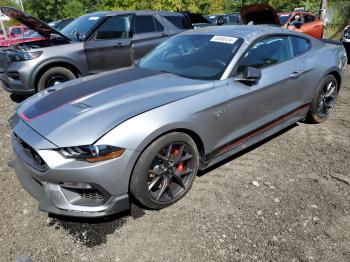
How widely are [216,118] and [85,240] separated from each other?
1617 mm

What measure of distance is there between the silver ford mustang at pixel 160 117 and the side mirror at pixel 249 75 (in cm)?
1

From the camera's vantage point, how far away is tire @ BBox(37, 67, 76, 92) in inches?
238

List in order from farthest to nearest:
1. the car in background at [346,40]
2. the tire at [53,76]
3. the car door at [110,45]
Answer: the car in background at [346,40] → the car door at [110,45] → the tire at [53,76]

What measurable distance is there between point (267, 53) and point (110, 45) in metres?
3.77

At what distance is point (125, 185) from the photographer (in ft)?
8.89

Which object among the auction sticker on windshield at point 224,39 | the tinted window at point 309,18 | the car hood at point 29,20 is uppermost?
the car hood at point 29,20

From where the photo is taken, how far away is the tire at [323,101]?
471 centimetres

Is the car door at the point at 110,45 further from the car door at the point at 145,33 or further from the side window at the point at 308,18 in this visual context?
the side window at the point at 308,18

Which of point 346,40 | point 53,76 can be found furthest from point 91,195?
point 346,40

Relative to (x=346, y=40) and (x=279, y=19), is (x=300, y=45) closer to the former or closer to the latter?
(x=279, y=19)

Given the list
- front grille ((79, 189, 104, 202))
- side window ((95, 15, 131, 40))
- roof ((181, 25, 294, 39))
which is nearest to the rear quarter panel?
roof ((181, 25, 294, 39))

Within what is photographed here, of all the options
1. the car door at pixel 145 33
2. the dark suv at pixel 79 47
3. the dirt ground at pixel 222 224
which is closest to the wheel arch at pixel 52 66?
the dark suv at pixel 79 47

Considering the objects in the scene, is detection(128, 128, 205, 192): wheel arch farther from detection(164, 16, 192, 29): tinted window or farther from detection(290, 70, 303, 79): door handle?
detection(164, 16, 192, 29): tinted window

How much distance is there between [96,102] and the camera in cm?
296
